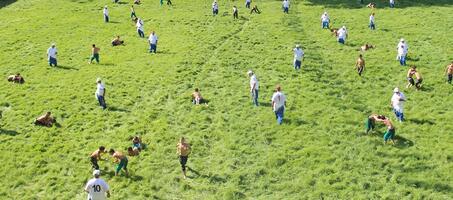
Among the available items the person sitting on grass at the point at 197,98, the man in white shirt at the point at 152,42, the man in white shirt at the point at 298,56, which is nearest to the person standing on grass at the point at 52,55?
the man in white shirt at the point at 152,42

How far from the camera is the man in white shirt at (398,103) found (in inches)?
1008

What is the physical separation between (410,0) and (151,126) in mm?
39371

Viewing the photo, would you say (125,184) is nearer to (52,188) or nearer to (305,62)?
(52,188)

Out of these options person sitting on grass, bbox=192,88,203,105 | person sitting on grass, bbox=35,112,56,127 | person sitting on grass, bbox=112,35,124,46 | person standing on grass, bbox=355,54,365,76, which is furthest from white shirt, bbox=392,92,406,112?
person sitting on grass, bbox=112,35,124,46

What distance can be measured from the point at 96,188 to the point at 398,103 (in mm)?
15795

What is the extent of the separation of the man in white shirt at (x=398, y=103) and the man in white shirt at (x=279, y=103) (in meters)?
5.74

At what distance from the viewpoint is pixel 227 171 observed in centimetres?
2245

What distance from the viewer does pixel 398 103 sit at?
84.5 feet

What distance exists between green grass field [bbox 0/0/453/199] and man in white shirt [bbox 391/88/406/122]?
47cm

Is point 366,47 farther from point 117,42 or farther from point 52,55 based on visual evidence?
point 52,55

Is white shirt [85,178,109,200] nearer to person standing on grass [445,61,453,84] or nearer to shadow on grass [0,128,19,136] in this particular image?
shadow on grass [0,128,19,136]

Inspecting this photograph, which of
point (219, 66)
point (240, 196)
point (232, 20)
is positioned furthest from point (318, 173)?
point (232, 20)

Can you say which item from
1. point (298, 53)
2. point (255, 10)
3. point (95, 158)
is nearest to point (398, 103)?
point (298, 53)

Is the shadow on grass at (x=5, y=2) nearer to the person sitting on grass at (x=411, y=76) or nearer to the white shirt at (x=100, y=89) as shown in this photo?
the white shirt at (x=100, y=89)
